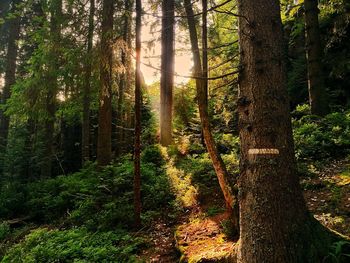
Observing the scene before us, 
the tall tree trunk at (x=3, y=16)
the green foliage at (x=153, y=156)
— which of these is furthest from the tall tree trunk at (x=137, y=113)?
the tall tree trunk at (x=3, y=16)

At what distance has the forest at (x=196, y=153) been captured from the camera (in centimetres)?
355

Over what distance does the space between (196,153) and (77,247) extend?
6.61 metres

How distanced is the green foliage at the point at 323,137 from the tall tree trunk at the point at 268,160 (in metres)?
4.73

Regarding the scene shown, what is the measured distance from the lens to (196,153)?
40.1 feet

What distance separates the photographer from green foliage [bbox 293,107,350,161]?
7.94 metres

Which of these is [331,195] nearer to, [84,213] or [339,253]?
[339,253]

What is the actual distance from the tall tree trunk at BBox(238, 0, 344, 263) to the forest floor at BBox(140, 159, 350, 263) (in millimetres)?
1140

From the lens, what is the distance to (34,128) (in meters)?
19.8

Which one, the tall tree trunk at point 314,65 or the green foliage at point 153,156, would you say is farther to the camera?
the green foliage at point 153,156

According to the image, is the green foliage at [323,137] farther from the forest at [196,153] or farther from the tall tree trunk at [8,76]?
the tall tree trunk at [8,76]

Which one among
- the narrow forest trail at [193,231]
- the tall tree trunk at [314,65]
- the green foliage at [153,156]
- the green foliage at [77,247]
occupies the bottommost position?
the green foliage at [77,247]

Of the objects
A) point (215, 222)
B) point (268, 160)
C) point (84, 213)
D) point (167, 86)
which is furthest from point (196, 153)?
point (268, 160)

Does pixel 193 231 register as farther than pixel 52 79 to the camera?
No

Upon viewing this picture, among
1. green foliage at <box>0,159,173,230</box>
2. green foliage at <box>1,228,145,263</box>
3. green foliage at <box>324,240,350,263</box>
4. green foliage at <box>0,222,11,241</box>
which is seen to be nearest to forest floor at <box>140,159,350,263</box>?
green foliage at <box>1,228,145,263</box>
